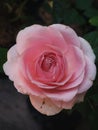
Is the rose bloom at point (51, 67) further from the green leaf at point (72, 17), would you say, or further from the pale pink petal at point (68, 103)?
the green leaf at point (72, 17)

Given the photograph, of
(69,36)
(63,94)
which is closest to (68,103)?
(63,94)

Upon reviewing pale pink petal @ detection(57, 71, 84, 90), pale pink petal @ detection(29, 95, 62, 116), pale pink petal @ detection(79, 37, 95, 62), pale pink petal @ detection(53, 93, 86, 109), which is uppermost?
pale pink petal @ detection(79, 37, 95, 62)

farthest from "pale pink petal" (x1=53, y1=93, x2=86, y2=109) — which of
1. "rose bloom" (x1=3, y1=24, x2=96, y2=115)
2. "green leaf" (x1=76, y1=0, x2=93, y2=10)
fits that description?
"green leaf" (x1=76, y1=0, x2=93, y2=10)

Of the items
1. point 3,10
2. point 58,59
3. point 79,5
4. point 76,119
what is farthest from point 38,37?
point 3,10

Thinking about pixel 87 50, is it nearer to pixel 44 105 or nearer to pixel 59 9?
pixel 44 105

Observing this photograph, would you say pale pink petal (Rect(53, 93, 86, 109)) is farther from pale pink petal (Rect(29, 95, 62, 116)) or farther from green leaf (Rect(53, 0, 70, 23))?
green leaf (Rect(53, 0, 70, 23))

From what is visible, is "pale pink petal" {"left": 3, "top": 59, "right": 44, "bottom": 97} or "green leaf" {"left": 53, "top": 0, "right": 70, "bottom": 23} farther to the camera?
"green leaf" {"left": 53, "top": 0, "right": 70, "bottom": 23}

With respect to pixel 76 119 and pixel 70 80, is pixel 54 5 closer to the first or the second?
pixel 76 119

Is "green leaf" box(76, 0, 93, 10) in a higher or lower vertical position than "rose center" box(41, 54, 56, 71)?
lower
